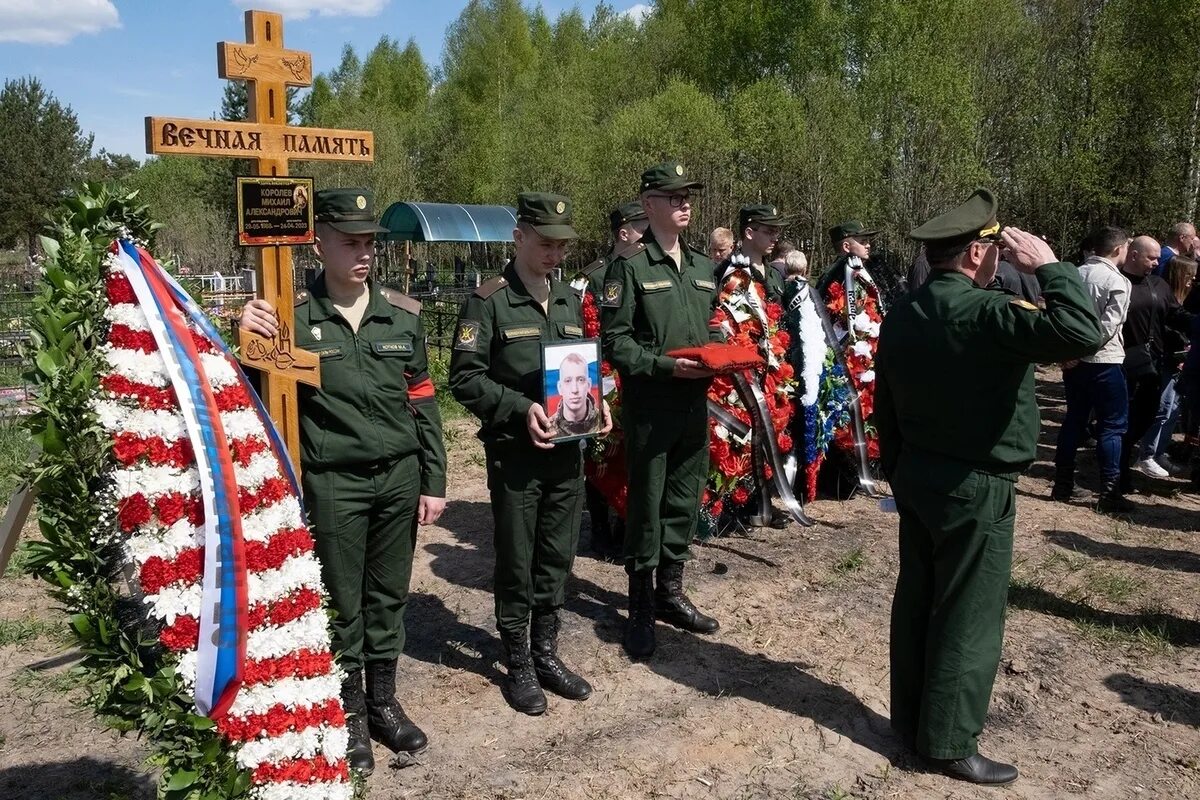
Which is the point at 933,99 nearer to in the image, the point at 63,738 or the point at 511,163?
the point at 511,163

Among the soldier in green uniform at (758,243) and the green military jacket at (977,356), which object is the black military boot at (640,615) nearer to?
the green military jacket at (977,356)

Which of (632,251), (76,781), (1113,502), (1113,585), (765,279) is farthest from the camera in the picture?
(1113,502)

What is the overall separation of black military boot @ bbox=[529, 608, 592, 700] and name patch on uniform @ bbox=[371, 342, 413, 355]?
4.61 feet

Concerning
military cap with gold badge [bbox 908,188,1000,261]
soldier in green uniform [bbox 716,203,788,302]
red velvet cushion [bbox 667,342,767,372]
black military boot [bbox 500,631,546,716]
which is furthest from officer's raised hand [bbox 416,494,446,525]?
soldier in green uniform [bbox 716,203,788,302]

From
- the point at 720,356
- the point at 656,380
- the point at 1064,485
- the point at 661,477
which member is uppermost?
the point at 720,356

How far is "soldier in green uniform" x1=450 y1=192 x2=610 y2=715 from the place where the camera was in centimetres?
390

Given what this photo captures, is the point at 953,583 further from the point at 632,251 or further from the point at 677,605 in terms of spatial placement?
the point at 632,251

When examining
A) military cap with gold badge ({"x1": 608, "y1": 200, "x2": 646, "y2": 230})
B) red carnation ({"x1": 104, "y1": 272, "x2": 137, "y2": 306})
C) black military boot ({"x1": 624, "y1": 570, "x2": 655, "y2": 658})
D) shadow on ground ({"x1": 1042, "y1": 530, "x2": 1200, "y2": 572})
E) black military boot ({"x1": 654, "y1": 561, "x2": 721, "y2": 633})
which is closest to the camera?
red carnation ({"x1": 104, "y1": 272, "x2": 137, "y2": 306})

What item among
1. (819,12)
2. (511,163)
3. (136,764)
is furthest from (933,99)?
(136,764)

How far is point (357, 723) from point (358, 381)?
1.36 m

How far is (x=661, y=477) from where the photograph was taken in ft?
15.3

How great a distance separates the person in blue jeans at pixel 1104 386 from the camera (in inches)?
265

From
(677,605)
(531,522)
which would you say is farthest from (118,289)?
(677,605)

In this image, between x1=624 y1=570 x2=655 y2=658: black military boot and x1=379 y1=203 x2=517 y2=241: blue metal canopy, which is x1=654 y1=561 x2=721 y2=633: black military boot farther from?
x1=379 y1=203 x2=517 y2=241: blue metal canopy
